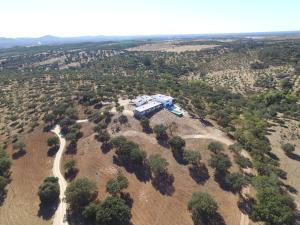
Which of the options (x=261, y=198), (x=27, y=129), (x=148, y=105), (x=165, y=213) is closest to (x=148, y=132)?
(x=148, y=105)

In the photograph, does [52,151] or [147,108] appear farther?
[147,108]

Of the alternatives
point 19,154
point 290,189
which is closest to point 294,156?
point 290,189

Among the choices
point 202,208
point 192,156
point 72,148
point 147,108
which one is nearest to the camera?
point 202,208

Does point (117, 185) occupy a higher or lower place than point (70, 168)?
higher

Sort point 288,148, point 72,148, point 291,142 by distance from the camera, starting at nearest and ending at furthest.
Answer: point 288,148 → point 72,148 → point 291,142

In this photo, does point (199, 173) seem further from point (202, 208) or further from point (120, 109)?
point (120, 109)

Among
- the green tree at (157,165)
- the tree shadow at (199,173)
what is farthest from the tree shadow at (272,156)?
the green tree at (157,165)

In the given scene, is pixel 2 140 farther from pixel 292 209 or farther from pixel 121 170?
pixel 292 209

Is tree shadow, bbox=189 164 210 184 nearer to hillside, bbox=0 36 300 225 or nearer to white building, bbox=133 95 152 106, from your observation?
hillside, bbox=0 36 300 225
